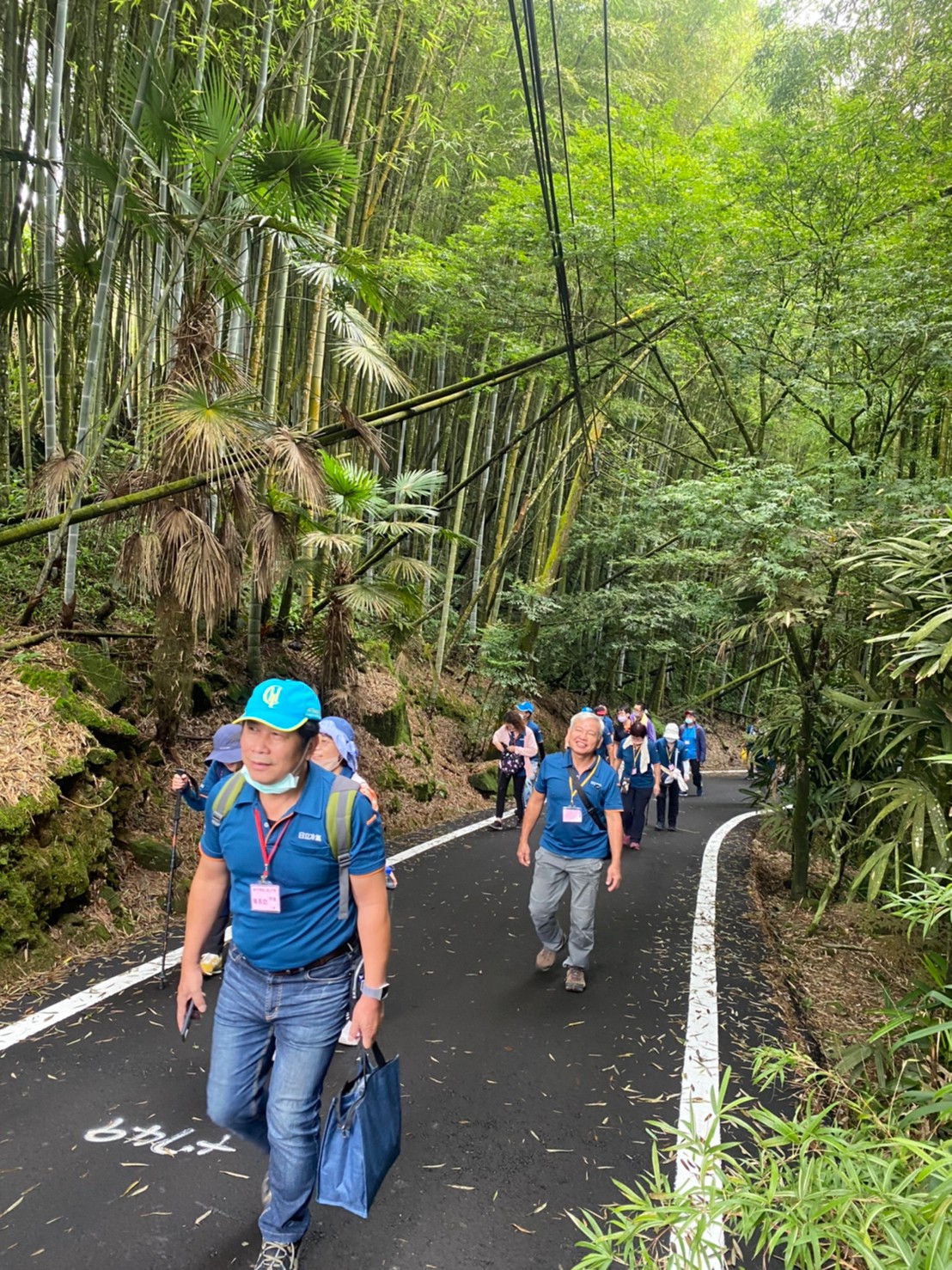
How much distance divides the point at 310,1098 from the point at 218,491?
172 inches

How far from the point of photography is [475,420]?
12031 mm

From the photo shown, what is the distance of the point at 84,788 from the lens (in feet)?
15.3

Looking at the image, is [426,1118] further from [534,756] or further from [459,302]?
[459,302]

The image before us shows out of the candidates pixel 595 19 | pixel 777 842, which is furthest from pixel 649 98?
pixel 777 842

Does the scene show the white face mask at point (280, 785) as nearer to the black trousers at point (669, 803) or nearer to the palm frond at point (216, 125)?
the palm frond at point (216, 125)

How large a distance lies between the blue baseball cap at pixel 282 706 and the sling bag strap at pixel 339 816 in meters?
0.22

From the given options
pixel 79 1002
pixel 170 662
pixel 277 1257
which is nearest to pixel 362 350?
pixel 170 662

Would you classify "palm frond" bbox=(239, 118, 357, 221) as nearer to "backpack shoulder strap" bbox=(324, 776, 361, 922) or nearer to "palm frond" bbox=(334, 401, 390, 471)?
"palm frond" bbox=(334, 401, 390, 471)

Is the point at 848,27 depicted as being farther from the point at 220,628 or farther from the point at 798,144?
the point at 220,628

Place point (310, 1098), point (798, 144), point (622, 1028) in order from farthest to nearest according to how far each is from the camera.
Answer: point (798, 144) < point (622, 1028) < point (310, 1098)

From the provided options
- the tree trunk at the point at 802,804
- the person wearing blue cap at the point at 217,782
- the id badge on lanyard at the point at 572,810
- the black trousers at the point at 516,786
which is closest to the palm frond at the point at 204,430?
the person wearing blue cap at the point at 217,782

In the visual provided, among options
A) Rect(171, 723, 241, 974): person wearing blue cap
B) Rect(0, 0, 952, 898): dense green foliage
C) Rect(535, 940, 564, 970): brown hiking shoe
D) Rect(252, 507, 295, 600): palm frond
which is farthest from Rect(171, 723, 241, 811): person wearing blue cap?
Rect(252, 507, 295, 600): palm frond

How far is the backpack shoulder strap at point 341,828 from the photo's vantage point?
2.15 m

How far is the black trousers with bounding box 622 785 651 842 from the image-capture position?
345 inches
